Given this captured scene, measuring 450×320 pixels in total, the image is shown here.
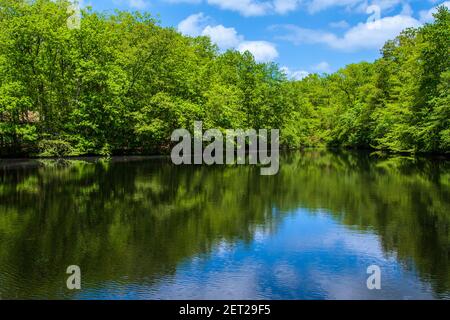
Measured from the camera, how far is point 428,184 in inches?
1024

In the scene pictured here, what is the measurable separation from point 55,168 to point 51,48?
15.1 metres

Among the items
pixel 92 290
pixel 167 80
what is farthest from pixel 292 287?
pixel 167 80

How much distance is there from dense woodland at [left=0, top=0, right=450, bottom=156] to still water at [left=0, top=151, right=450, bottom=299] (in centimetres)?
2002

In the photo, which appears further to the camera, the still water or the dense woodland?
the dense woodland

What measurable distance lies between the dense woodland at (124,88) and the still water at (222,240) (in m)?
20.0

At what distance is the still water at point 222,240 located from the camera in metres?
9.19

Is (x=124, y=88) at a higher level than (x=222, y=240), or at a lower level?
higher

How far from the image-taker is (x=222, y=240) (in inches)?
515

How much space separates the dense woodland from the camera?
42438 mm

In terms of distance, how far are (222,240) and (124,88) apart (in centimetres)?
3925
